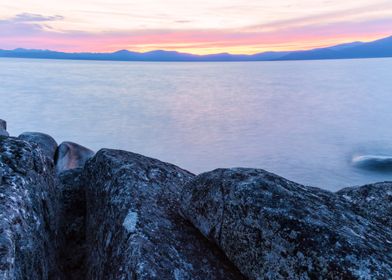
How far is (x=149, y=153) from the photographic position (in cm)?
3847

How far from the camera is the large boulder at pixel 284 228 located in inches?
167

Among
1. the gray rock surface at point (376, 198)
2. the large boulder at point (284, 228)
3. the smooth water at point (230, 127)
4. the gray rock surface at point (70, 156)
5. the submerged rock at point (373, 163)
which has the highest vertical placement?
the large boulder at point (284, 228)

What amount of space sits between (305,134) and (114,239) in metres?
45.8

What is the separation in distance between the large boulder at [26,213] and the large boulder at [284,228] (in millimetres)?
2334

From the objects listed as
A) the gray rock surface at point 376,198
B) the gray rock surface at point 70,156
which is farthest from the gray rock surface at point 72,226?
the gray rock surface at point 70,156

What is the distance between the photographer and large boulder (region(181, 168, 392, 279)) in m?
4.24

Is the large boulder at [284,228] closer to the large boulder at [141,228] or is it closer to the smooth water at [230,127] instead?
the large boulder at [141,228]

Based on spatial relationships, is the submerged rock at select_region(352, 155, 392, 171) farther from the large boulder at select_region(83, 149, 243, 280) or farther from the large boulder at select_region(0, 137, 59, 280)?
the large boulder at select_region(0, 137, 59, 280)

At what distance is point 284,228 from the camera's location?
4664 mm

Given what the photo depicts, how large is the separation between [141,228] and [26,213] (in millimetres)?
1730

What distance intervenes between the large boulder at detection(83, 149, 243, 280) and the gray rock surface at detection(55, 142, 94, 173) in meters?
8.20

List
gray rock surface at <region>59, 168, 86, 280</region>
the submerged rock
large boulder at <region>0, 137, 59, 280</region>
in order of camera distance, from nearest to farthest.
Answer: large boulder at <region>0, 137, 59, 280</region> < gray rock surface at <region>59, 168, 86, 280</region> < the submerged rock

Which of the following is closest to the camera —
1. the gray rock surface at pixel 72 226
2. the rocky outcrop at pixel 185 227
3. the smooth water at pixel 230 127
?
A: the rocky outcrop at pixel 185 227

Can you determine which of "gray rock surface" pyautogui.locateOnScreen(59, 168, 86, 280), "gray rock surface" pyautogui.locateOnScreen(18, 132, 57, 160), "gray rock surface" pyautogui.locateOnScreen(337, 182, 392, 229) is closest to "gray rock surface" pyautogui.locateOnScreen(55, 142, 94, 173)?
"gray rock surface" pyautogui.locateOnScreen(18, 132, 57, 160)
